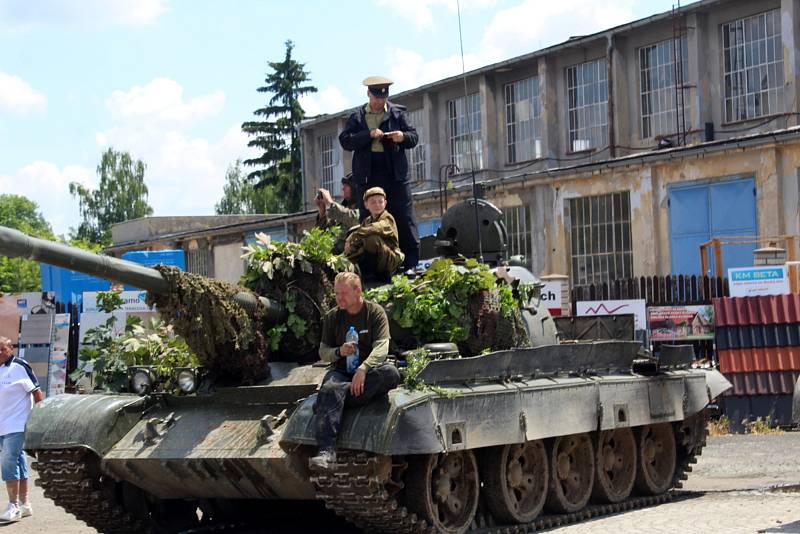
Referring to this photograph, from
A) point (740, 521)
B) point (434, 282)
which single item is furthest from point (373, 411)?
point (740, 521)

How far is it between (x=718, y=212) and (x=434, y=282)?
15.9 metres

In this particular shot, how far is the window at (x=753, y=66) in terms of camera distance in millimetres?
29172

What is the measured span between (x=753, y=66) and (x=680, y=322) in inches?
431

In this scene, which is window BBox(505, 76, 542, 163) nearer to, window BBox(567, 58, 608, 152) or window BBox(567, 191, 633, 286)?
window BBox(567, 58, 608, 152)

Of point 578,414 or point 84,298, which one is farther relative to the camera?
point 84,298

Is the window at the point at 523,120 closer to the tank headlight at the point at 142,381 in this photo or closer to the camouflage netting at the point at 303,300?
the camouflage netting at the point at 303,300

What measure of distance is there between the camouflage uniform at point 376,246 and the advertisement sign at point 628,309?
8.32 metres

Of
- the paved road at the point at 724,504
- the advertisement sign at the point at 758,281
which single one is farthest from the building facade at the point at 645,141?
the paved road at the point at 724,504

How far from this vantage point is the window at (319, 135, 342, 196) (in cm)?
4284

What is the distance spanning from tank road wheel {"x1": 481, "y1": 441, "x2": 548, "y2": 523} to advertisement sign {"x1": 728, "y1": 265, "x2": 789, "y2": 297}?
8131 millimetres

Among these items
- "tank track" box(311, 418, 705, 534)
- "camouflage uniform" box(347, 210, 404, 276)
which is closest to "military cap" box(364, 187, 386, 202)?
"camouflage uniform" box(347, 210, 404, 276)

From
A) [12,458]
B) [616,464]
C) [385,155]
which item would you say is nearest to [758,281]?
[616,464]

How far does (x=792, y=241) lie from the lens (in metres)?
25.1

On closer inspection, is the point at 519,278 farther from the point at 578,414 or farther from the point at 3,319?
the point at 3,319
